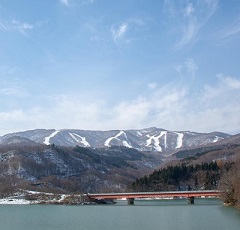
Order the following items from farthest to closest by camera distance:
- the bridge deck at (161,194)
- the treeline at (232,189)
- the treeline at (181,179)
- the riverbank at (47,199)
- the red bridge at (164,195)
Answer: the treeline at (181,179) → the riverbank at (47,199) → the bridge deck at (161,194) → the red bridge at (164,195) → the treeline at (232,189)

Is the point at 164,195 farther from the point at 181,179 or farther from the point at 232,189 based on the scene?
the point at 181,179

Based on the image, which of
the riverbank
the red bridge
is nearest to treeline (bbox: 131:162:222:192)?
the red bridge

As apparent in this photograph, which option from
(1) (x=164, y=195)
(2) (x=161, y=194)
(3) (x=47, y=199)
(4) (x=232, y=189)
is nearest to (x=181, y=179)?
(1) (x=164, y=195)

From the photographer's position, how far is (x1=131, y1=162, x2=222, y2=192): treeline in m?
159

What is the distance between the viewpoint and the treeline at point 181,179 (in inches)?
6245

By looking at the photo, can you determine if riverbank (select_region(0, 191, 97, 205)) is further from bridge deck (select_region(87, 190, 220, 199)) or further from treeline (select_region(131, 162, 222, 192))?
treeline (select_region(131, 162, 222, 192))

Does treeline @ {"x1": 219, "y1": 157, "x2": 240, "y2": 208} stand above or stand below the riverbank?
below

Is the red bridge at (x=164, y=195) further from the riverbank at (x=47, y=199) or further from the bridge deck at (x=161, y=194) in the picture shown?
the riverbank at (x=47, y=199)

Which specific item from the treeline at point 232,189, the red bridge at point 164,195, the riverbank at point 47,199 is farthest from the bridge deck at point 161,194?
the treeline at point 232,189

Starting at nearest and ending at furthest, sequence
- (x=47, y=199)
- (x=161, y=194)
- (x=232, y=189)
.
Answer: (x=232, y=189) → (x=161, y=194) → (x=47, y=199)

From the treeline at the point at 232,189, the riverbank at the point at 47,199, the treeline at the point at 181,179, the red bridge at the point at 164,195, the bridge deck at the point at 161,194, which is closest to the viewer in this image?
the treeline at the point at 232,189

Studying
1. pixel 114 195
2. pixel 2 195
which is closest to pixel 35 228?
pixel 114 195

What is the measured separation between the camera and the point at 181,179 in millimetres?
167625

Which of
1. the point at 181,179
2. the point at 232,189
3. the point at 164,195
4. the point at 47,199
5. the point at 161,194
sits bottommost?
the point at 232,189
